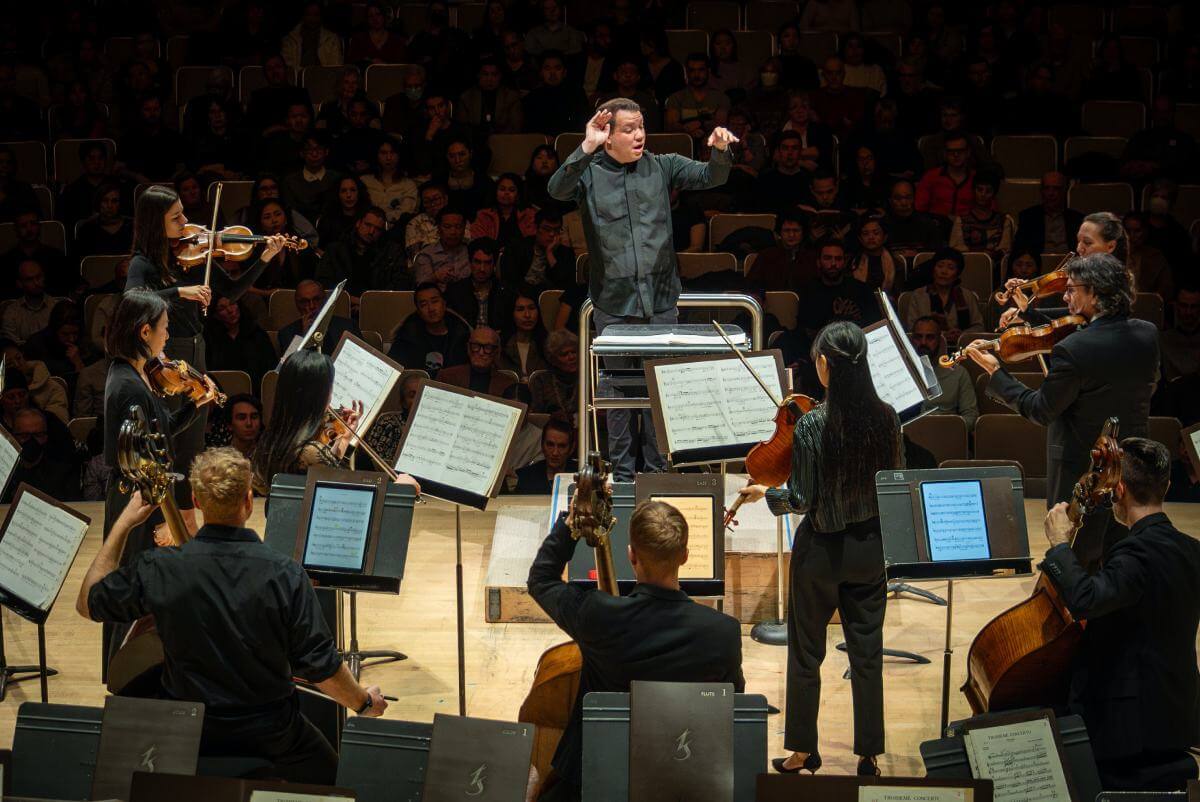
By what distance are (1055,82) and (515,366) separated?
14.6ft

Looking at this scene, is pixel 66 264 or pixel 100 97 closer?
pixel 66 264

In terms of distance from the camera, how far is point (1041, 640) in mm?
3742

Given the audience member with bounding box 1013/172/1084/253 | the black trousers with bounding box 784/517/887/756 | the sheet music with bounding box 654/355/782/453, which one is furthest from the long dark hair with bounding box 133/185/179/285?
the audience member with bounding box 1013/172/1084/253

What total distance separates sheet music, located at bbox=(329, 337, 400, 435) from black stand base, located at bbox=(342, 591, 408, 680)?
666 mm

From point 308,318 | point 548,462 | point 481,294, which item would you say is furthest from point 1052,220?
point 308,318

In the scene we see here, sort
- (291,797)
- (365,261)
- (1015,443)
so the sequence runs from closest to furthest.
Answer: (291,797) → (1015,443) → (365,261)

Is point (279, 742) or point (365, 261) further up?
point (365, 261)

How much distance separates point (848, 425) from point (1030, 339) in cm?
122

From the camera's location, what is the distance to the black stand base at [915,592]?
555cm

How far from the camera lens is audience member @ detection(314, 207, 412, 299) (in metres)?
8.16

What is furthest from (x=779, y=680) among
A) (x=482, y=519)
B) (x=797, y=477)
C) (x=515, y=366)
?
(x=515, y=366)

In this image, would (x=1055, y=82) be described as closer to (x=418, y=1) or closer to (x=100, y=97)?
(x=418, y=1)

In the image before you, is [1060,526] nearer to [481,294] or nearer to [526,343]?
[526,343]

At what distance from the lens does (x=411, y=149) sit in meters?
8.79
